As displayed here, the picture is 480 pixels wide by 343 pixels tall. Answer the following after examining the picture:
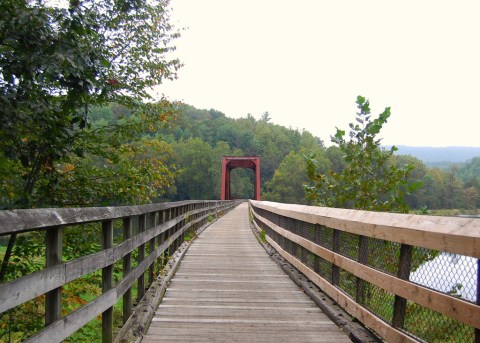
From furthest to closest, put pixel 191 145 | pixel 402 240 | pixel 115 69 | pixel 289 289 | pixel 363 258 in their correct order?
1. pixel 191 145
2. pixel 115 69
3. pixel 289 289
4. pixel 363 258
5. pixel 402 240

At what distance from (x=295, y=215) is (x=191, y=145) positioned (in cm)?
9625

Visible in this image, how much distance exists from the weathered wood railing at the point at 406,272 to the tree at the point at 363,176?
332cm

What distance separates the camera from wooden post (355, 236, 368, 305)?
3791 millimetres

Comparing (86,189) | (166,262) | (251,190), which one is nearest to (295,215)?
(166,262)

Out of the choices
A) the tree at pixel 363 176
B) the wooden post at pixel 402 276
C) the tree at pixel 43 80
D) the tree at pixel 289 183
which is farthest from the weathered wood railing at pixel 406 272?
the tree at pixel 289 183

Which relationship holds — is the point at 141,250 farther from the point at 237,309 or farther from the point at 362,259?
the point at 362,259

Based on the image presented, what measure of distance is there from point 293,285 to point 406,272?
3.00m

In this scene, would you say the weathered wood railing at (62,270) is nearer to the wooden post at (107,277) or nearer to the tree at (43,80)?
the wooden post at (107,277)

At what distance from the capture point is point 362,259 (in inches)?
150

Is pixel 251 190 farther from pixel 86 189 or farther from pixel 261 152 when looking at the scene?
pixel 86 189

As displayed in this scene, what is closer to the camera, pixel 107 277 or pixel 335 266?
pixel 107 277

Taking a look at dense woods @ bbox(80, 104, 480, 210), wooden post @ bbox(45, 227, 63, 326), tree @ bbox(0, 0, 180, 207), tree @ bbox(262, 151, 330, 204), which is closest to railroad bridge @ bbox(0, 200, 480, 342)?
wooden post @ bbox(45, 227, 63, 326)

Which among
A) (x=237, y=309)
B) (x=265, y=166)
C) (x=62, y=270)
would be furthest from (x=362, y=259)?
(x=265, y=166)

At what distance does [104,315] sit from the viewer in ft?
10.5
